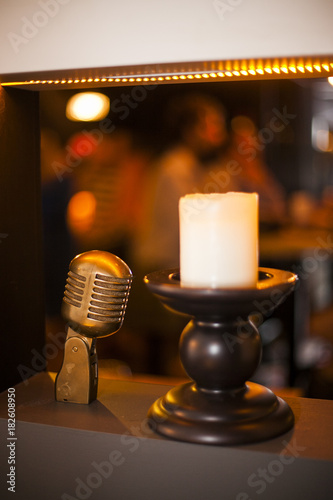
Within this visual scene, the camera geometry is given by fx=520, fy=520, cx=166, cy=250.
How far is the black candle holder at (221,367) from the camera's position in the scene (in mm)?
640

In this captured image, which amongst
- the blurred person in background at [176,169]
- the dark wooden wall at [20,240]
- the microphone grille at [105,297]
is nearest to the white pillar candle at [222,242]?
the microphone grille at [105,297]

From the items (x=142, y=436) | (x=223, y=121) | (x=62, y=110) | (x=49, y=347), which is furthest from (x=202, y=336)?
(x=223, y=121)

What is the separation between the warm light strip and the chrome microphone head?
0.27m

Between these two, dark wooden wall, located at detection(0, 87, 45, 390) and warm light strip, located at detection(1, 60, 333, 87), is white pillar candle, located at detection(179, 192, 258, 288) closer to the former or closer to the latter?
warm light strip, located at detection(1, 60, 333, 87)

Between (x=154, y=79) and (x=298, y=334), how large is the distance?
88.1 inches

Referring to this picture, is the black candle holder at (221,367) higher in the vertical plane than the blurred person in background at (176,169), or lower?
lower

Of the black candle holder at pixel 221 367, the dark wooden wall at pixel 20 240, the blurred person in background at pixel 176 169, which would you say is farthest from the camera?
the blurred person in background at pixel 176 169

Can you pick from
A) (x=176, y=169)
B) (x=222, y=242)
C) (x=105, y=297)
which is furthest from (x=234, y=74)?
(x=176, y=169)

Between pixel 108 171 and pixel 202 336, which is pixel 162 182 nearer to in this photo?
pixel 108 171

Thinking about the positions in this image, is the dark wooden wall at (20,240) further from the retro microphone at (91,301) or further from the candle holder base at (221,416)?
the candle holder base at (221,416)

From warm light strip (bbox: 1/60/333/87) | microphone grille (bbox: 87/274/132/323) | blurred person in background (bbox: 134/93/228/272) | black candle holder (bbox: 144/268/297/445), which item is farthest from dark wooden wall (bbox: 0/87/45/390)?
blurred person in background (bbox: 134/93/228/272)

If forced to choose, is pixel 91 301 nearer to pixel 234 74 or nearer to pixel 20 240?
pixel 20 240

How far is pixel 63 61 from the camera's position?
0.74 m

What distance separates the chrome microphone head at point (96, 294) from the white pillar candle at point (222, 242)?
15cm
